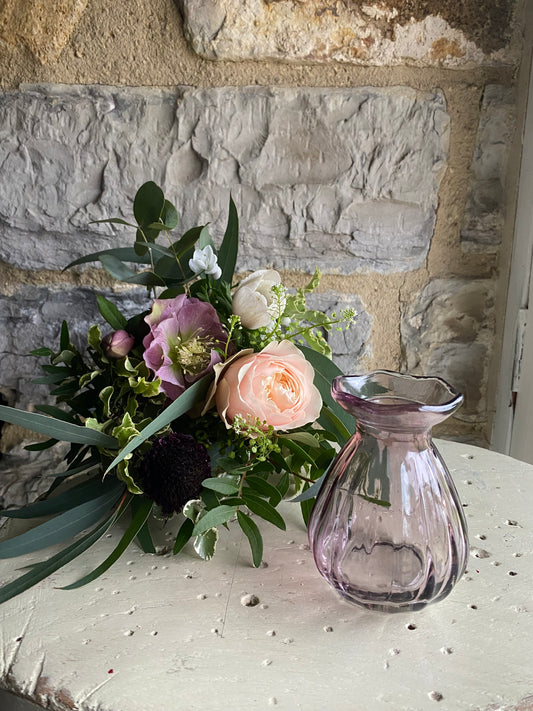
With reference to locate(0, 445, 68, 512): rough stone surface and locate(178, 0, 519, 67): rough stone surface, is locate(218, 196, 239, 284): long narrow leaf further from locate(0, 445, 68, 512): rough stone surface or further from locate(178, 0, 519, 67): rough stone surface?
locate(0, 445, 68, 512): rough stone surface

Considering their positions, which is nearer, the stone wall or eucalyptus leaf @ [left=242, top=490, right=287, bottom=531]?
eucalyptus leaf @ [left=242, top=490, right=287, bottom=531]

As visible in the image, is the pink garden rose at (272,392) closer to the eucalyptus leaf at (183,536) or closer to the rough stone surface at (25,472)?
the eucalyptus leaf at (183,536)

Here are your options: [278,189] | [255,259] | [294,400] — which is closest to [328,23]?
[278,189]

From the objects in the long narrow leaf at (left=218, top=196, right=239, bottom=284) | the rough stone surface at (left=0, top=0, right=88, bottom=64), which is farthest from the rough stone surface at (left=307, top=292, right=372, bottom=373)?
the rough stone surface at (left=0, top=0, right=88, bottom=64)

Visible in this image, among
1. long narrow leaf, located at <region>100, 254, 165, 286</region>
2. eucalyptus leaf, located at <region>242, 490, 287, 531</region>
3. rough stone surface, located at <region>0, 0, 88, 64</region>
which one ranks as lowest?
eucalyptus leaf, located at <region>242, 490, 287, 531</region>

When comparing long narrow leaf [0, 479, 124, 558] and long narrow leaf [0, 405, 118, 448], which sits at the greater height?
long narrow leaf [0, 405, 118, 448]

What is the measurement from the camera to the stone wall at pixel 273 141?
A: 0.94 metres

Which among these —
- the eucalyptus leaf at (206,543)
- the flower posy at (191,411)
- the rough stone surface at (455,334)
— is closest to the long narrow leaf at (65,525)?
the flower posy at (191,411)

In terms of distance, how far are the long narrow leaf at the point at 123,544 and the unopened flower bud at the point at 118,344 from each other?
158 mm

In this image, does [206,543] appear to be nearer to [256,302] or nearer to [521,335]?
[256,302]

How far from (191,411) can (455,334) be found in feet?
1.83

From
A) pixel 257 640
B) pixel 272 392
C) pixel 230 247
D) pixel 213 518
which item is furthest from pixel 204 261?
pixel 257 640

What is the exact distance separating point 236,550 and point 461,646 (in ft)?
0.73

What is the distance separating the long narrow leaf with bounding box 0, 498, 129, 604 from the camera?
55 centimetres
